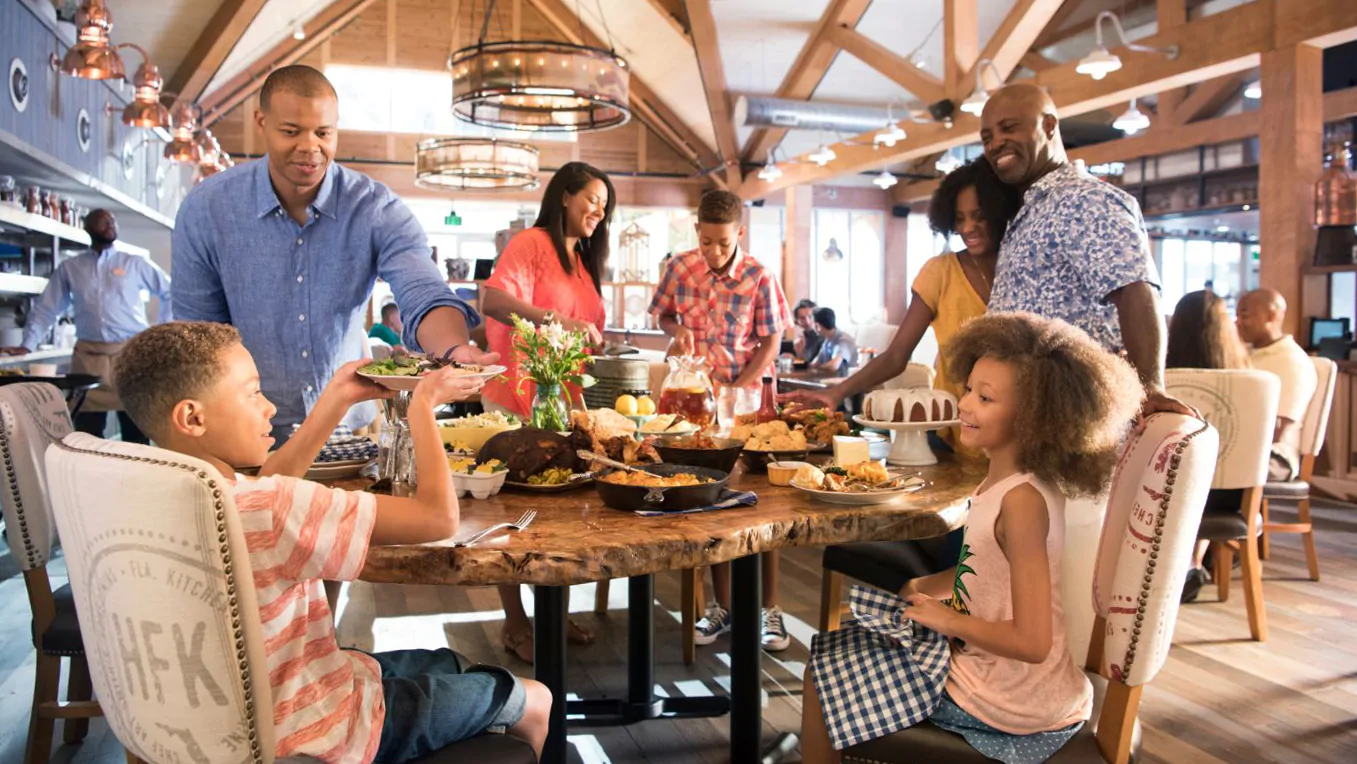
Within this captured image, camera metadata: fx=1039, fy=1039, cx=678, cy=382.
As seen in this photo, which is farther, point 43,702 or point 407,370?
point 43,702

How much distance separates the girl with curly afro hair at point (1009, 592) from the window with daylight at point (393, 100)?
42.8 feet

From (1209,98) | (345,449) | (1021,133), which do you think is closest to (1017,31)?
(1209,98)

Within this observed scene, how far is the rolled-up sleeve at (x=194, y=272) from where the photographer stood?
2428mm

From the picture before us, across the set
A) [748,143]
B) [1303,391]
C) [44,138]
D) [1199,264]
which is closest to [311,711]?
[1303,391]

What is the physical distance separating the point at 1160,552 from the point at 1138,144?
11166 millimetres

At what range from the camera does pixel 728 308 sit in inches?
160

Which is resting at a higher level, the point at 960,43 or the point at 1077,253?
the point at 960,43

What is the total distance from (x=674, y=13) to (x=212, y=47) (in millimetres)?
4816

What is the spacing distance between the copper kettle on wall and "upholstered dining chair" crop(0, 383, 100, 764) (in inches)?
274

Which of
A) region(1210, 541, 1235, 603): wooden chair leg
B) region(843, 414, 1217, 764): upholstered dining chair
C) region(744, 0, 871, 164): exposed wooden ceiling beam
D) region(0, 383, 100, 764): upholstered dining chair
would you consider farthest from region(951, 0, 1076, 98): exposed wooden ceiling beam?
region(0, 383, 100, 764): upholstered dining chair

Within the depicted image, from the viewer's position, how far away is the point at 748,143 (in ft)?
47.3

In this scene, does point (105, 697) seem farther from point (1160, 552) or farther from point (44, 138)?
point (44, 138)

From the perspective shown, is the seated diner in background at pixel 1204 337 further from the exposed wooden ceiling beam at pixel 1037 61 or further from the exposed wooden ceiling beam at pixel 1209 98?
the exposed wooden ceiling beam at pixel 1037 61

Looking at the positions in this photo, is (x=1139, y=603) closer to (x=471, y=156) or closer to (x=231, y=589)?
(x=231, y=589)
